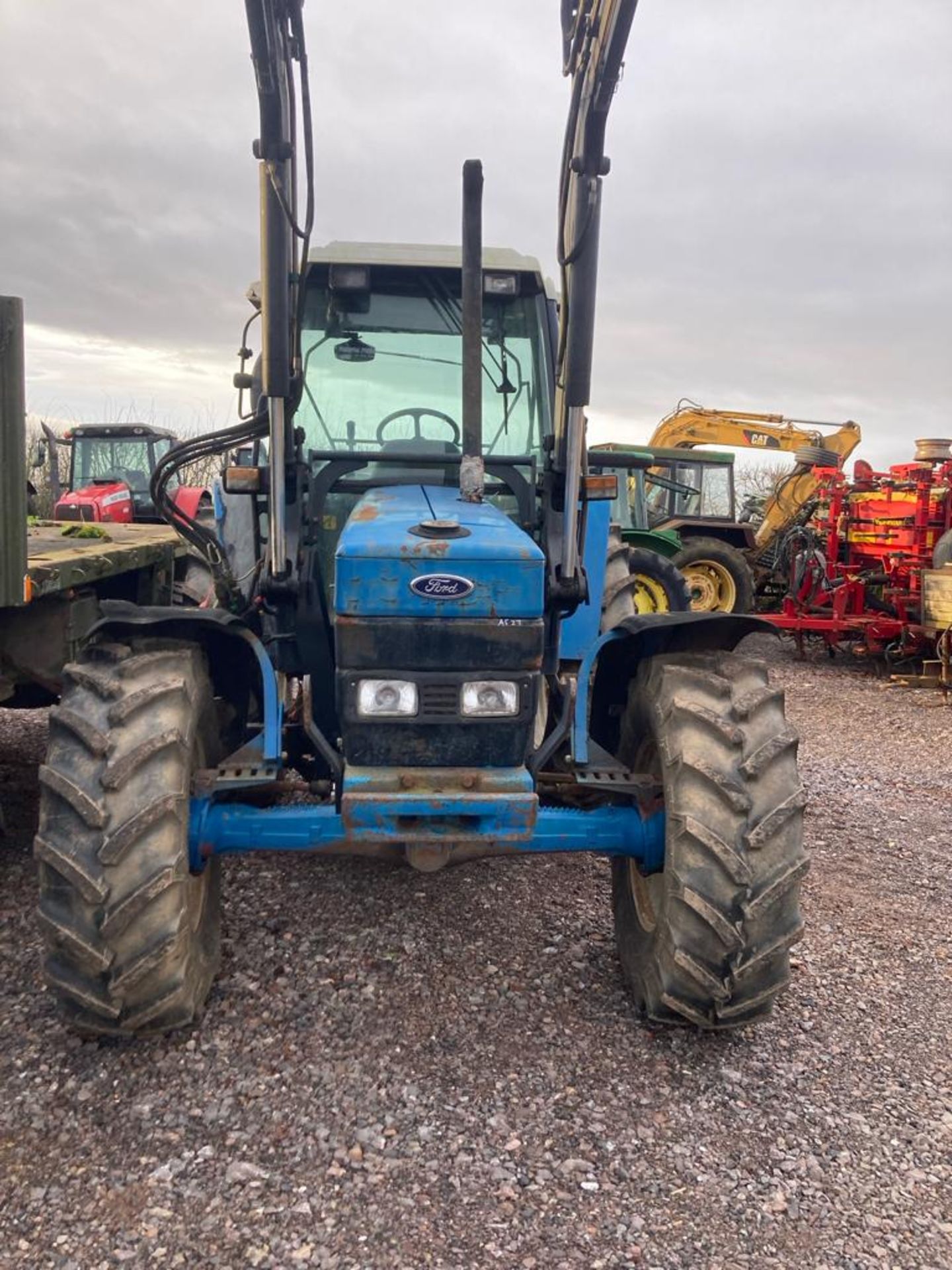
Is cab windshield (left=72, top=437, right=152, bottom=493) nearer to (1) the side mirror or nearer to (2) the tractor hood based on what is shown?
(1) the side mirror

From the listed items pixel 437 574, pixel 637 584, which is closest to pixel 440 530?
pixel 437 574

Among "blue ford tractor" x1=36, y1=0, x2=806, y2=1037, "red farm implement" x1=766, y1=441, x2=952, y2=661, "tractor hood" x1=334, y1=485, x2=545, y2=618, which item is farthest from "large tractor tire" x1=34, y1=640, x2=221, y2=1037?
"red farm implement" x1=766, y1=441, x2=952, y2=661

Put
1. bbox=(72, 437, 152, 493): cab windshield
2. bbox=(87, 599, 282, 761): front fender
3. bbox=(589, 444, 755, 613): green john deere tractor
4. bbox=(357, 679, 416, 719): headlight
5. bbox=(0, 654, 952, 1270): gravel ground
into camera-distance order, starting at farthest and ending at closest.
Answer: bbox=(72, 437, 152, 493): cab windshield, bbox=(589, 444, 755, 613): green john deere tractor, bbox=(87, 599, 282, 761): front fender, bbox=(357, 679, 416, 719): headlight, bbox=(0, 654, 952, 1270): gravel ground

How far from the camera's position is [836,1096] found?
300 cm

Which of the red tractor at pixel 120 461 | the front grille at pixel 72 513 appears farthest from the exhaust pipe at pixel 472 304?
the red tractor at pixel 120 461

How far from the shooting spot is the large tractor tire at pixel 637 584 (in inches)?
208

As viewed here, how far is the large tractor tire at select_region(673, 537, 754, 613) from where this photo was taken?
12500 mm

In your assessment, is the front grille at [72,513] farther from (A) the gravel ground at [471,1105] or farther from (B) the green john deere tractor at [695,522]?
(A) the gravel ground at [471,1105]

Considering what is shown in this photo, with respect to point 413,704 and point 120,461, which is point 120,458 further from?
point 413,704

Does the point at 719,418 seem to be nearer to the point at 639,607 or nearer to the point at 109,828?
the point at 639,607

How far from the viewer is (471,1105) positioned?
2.87m

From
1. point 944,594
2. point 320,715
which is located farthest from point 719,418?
point 320,715

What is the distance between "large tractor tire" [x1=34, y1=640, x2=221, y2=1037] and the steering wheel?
1.45 meters

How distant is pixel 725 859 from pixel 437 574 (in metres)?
1.13
